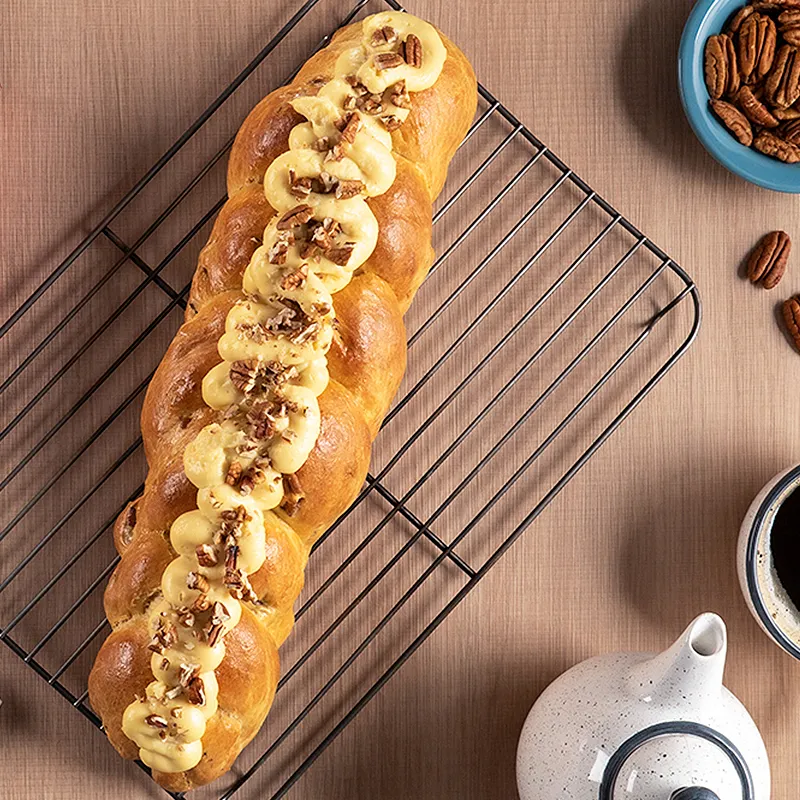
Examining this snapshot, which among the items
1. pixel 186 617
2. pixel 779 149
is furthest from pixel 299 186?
pixel 779 149

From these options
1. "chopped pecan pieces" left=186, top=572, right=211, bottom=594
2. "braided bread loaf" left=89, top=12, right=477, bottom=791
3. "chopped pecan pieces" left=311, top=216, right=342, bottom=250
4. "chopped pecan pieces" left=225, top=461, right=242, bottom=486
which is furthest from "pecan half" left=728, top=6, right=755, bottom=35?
"chopped pecan pieces" left=186, top=572, right=211, bottom=594

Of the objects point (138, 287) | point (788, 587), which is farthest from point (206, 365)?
point (788, 587)

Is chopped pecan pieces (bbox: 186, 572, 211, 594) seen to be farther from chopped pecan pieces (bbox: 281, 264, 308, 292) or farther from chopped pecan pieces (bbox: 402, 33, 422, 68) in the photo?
chopped pecan pieces (bbox: 402, 33, 422, 68)

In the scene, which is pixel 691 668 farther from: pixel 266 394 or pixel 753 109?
pixel 753 109

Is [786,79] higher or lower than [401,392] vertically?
higher

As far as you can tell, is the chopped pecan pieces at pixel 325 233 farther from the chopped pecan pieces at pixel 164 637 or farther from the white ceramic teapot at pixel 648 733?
the white ceramic teapot at pixel 648 733

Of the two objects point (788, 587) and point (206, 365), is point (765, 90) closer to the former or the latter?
point (788, 587)

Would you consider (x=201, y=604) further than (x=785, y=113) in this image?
No

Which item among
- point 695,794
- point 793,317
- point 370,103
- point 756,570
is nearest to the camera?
point 695,794
